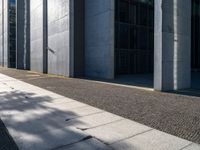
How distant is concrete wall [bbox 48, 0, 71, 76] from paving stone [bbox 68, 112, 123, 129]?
14.6 metres

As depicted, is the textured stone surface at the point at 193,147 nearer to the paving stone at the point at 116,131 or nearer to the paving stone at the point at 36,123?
the paving stone at the point at 116,131

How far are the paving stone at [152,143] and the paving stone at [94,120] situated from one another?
128cm

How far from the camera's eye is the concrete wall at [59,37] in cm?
2080

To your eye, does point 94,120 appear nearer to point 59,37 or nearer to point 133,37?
point 59,37

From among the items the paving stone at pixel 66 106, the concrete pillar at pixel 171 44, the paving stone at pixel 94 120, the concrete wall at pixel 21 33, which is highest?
the concrete wall at pixel 21 33

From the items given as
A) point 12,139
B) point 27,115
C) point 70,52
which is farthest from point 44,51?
point 12,139

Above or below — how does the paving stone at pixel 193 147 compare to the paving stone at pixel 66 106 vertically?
below

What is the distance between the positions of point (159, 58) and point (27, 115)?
735 cm

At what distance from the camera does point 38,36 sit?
1134 inches

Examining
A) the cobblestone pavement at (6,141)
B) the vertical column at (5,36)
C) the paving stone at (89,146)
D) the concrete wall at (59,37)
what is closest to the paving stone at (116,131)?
the paving stone at (89,146)

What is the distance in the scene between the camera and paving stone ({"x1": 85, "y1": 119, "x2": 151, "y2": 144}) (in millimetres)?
4688

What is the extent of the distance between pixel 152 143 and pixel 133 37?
65.2 ft

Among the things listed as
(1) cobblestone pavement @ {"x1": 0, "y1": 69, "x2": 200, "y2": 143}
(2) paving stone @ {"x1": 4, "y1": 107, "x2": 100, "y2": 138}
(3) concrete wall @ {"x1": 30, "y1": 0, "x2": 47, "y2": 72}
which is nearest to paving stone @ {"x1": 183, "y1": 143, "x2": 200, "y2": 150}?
(1) cobblestone pavement @ {"x1": 0, "y1": 69, "x2": 200, "y2": 143}

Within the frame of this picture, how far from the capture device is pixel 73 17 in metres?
20.5
